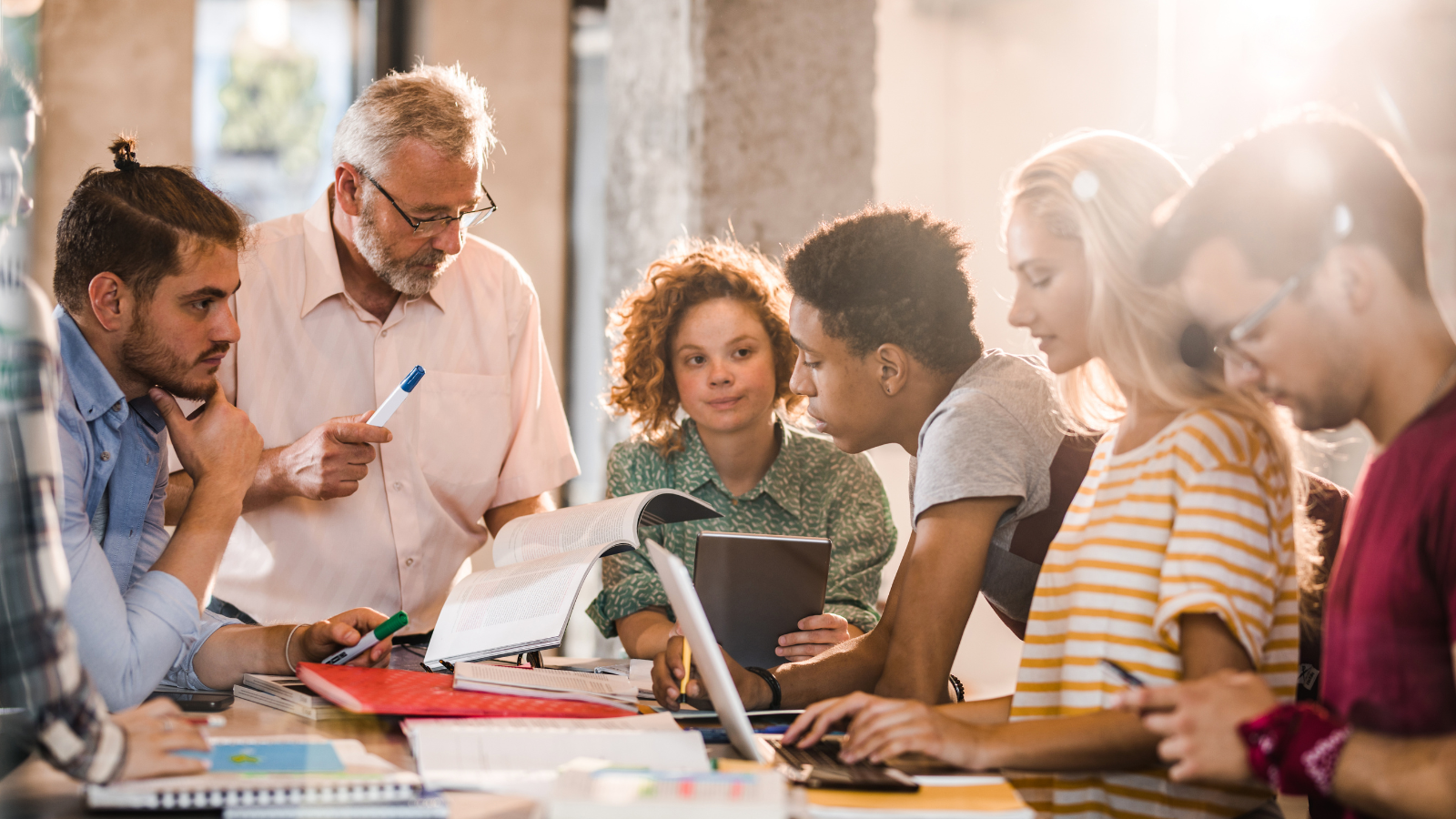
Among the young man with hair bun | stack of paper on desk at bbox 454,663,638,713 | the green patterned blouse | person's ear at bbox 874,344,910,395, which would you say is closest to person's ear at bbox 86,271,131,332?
the young man with hair bun

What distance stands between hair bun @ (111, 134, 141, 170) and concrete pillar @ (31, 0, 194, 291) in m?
1.88

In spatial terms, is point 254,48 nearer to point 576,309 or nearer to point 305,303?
point 576,309

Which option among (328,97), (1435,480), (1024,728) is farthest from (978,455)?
(328,97)

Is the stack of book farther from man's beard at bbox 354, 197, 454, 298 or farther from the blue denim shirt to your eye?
man's beard at bbox 354, 197, 454, 298

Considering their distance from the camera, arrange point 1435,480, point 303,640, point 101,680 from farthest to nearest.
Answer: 1. point 303,640
2. point 101,680
3. point 1435,480

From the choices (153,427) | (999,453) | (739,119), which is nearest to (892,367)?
(999,453)

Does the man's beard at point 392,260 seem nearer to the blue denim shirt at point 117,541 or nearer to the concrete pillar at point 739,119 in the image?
the blue denim shirt at point 117,541

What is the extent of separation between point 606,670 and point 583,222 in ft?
8.87

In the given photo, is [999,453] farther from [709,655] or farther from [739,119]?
[739,119]

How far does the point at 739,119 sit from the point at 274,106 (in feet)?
6.39

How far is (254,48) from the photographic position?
3.97m

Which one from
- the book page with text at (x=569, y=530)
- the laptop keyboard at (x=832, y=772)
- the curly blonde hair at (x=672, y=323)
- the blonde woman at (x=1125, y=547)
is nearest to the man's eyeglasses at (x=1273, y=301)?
the blonde woman at (x=1125, y=547)

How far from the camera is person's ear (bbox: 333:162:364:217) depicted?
214cm

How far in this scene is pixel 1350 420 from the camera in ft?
3.49
